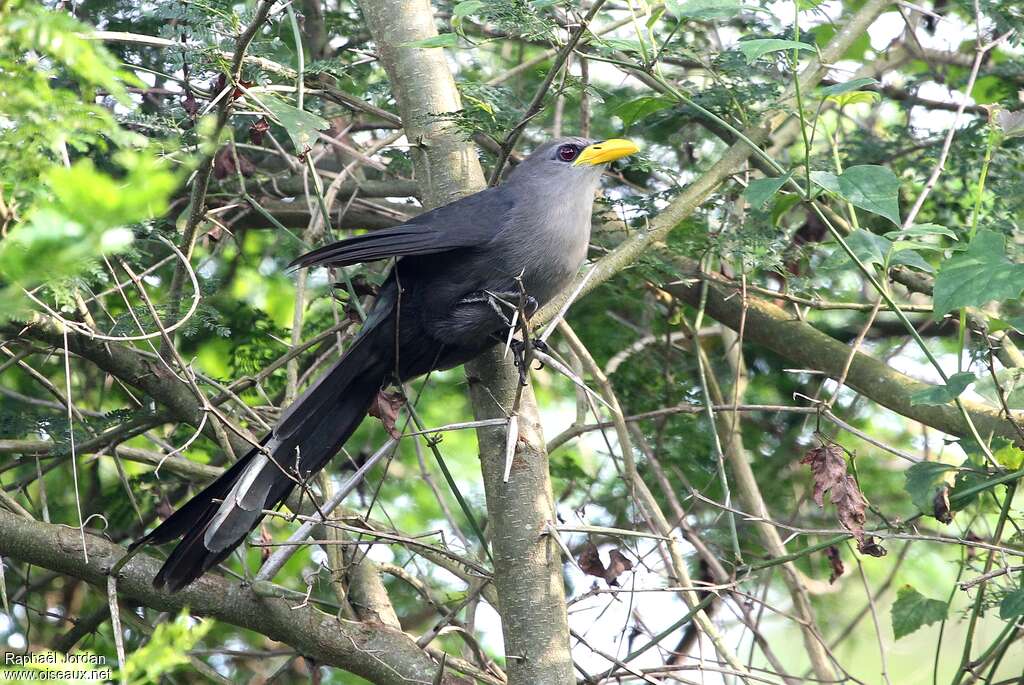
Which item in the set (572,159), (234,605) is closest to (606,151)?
(572,159)

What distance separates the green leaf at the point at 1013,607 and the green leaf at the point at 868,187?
42.3 inches

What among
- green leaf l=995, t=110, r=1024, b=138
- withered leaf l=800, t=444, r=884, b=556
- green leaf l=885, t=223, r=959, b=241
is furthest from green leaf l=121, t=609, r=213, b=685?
green leaf l=995, t=110, r=1024, b=138

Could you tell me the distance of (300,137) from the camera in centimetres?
275

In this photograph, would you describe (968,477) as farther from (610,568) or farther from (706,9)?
(706,9)

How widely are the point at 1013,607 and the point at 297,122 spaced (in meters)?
2.28

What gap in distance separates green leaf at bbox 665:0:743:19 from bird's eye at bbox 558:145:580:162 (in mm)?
1379

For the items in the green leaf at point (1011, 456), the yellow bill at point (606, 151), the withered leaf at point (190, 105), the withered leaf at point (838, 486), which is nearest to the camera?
the withered leaf at point (838, 486)

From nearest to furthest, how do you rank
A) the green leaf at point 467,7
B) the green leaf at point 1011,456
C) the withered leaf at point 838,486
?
the green leaf at point 467,7
the withered leaf at point 838,486
the green leaf at point 1011,456

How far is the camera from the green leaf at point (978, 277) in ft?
7.74

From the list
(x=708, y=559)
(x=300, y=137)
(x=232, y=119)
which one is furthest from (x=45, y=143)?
(x=708, y=559)

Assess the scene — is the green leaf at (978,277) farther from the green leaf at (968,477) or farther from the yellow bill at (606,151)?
the yellow bill at (606,151)

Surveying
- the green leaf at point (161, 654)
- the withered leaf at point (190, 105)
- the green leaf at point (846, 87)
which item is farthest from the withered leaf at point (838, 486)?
the withered leaf at point (190, 105)

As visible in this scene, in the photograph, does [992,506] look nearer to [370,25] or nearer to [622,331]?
[622,331]

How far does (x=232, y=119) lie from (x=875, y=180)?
8.55 ft
